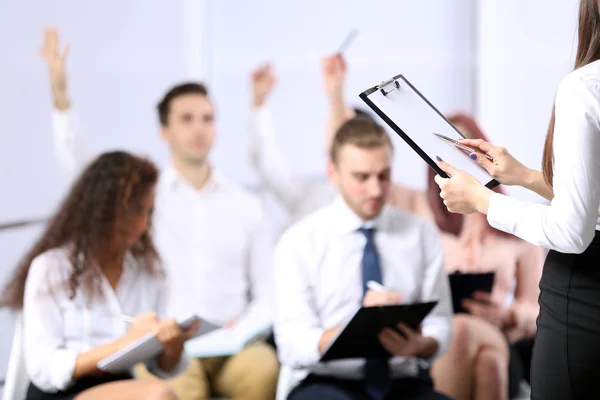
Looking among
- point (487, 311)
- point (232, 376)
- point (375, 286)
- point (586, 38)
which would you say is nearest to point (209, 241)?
point (232, 376)

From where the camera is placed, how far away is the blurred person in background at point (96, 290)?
2488 millimetres

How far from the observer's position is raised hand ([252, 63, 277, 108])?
13.2 feet

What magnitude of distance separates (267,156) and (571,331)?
2349mm

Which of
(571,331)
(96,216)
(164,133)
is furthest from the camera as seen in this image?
(164,133)

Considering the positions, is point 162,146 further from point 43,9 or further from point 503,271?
point 503,271

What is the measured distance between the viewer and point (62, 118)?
12.2ft

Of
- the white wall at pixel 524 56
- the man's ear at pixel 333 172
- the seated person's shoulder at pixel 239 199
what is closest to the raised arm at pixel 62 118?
the seated person's shoulder at pixel 239 199

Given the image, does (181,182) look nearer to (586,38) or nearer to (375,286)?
(375,286)

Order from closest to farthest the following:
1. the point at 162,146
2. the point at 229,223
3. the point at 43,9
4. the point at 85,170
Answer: the point at 85,170 → the point at 229,223 → the point at 43,9 → the point at 162,146

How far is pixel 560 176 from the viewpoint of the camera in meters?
1.54

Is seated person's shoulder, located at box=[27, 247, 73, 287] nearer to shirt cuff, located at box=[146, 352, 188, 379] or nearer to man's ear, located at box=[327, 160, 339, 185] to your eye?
shirt cuff, located at box=[146, 352, 188, 379]

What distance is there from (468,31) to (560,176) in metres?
3.11

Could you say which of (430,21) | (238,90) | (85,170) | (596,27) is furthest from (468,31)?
(596,27)

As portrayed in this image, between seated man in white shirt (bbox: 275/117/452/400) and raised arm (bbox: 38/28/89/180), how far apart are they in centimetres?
121
